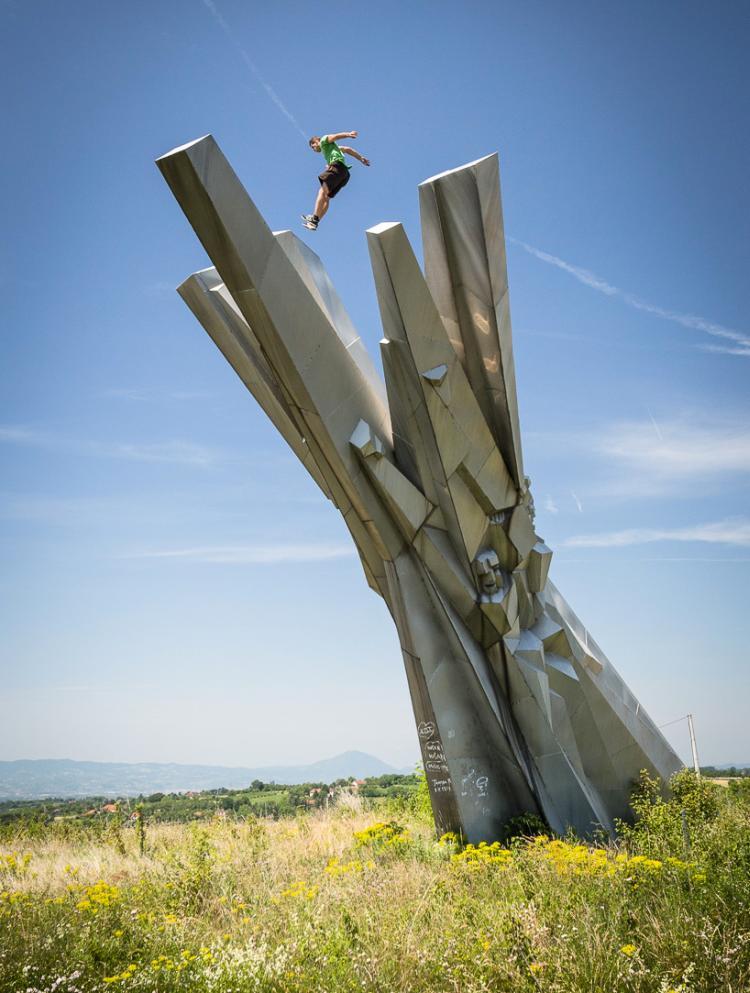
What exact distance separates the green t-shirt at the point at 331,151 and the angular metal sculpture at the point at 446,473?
855 millimetres

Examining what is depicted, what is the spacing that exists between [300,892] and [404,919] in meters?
1.31

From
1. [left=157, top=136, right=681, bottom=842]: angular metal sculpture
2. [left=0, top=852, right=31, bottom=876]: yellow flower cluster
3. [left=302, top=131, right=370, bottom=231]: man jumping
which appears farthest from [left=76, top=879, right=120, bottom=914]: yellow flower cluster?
[left=302, top=131, right=370, bottom=231]: man jumping

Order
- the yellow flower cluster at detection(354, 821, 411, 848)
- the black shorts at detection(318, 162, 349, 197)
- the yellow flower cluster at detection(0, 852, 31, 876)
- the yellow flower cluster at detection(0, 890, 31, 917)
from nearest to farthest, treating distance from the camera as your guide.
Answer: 1. the yellow flower cluster at detection(0, 890, 31, 917)
2. the yellow flower cluster at detection(0, 852, 31, 876)
3. the black shorts at detection(318, 162, 349, 197)
4. the yellow flower cluster at detection(354, 821, 411, 848)

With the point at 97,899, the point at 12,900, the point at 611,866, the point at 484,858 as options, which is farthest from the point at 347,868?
the point at 12,900

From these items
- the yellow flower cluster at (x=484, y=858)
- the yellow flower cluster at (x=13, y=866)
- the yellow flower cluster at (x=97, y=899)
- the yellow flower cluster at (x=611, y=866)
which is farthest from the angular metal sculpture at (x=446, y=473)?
the yellow flower cluster at (x=13, y=866)

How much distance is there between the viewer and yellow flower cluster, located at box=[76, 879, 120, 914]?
612 centimetres

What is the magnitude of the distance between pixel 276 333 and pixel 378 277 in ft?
5.04

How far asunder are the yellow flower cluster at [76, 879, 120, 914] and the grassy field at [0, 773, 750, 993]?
0.08ft

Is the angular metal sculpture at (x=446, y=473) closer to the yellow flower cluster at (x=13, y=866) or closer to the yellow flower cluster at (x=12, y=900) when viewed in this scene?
the yellow flower cluster at (x=12, y=900)

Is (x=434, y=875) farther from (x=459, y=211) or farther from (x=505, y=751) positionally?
(x=459, y=211)

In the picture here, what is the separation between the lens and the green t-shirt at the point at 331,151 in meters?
8.42

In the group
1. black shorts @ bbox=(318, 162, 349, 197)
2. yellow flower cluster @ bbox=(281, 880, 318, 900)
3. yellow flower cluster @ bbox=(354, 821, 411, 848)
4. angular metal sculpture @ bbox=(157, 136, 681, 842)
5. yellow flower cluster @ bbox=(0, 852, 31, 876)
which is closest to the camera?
yellow flower cluster @ bbox=(281, 880, 318, 900)

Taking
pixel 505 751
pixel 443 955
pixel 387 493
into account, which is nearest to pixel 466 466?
pixel 387 493

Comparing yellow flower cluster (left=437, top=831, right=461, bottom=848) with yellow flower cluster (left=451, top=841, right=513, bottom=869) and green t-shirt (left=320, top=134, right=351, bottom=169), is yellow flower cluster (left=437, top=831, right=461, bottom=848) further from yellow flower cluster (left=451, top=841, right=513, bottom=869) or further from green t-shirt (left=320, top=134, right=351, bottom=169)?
green t-shirt (left=320, top=134, right=351, bottom=169)
